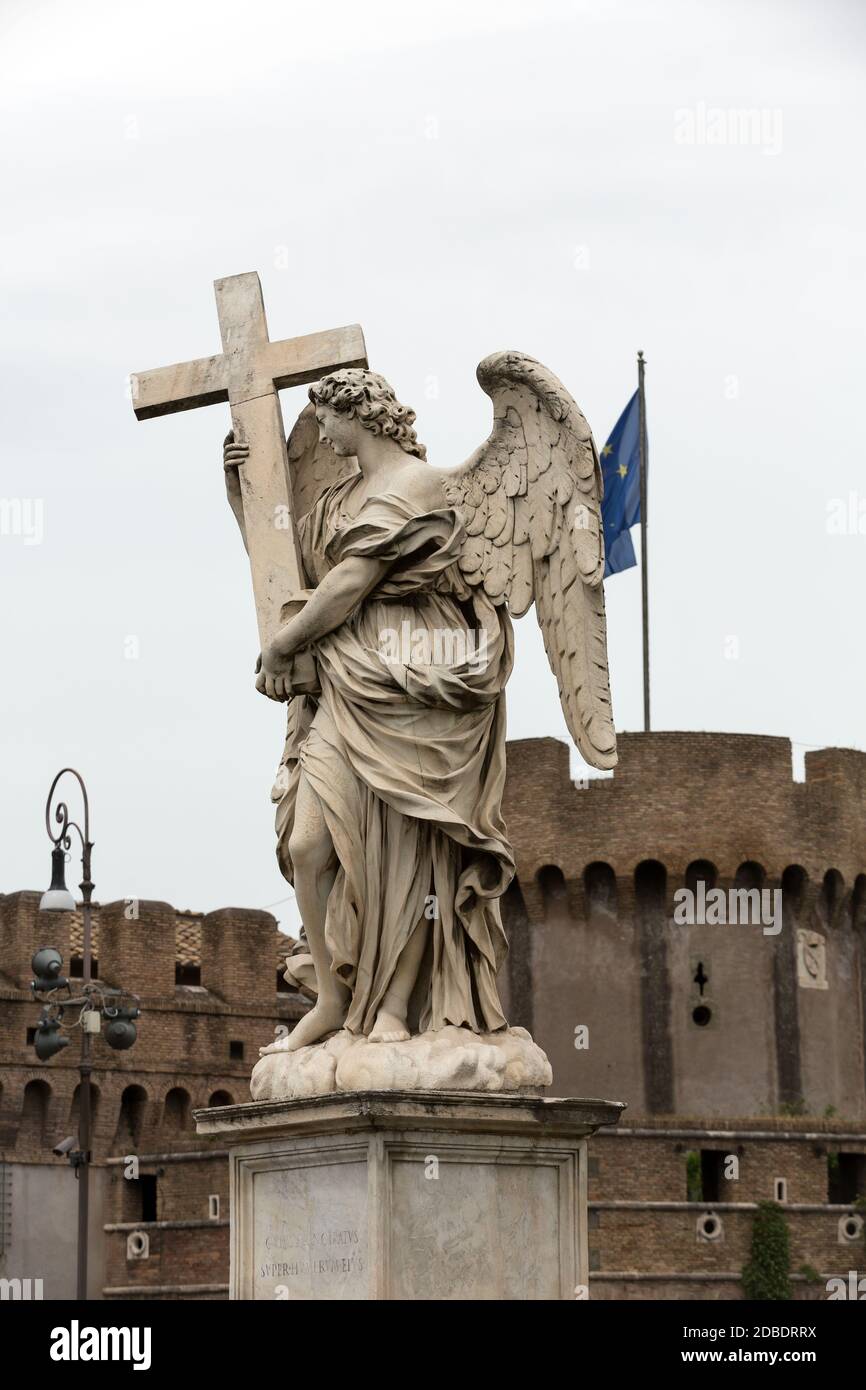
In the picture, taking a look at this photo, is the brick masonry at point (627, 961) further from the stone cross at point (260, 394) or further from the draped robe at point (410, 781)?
the draped robe at point (410, 781)

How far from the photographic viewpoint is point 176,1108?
52.3 m

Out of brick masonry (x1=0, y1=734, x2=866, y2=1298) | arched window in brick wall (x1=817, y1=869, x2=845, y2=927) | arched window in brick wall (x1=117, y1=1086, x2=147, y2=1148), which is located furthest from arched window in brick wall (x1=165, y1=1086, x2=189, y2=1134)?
arched window in brick wall (x1=817, y1=869, x2=845, y2=927)

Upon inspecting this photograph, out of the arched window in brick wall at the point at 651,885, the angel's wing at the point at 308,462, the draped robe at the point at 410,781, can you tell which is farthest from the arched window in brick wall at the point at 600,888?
the draped robe at the point at 410,781

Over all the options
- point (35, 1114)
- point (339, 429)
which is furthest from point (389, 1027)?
point (35, 1114)

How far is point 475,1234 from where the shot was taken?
299 inches

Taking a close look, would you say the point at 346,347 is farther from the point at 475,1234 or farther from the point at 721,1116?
the point at 721,1116

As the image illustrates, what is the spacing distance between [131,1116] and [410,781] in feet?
148

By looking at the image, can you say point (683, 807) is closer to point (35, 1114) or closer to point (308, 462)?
point (35, 1114)

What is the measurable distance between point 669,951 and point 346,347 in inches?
1673
